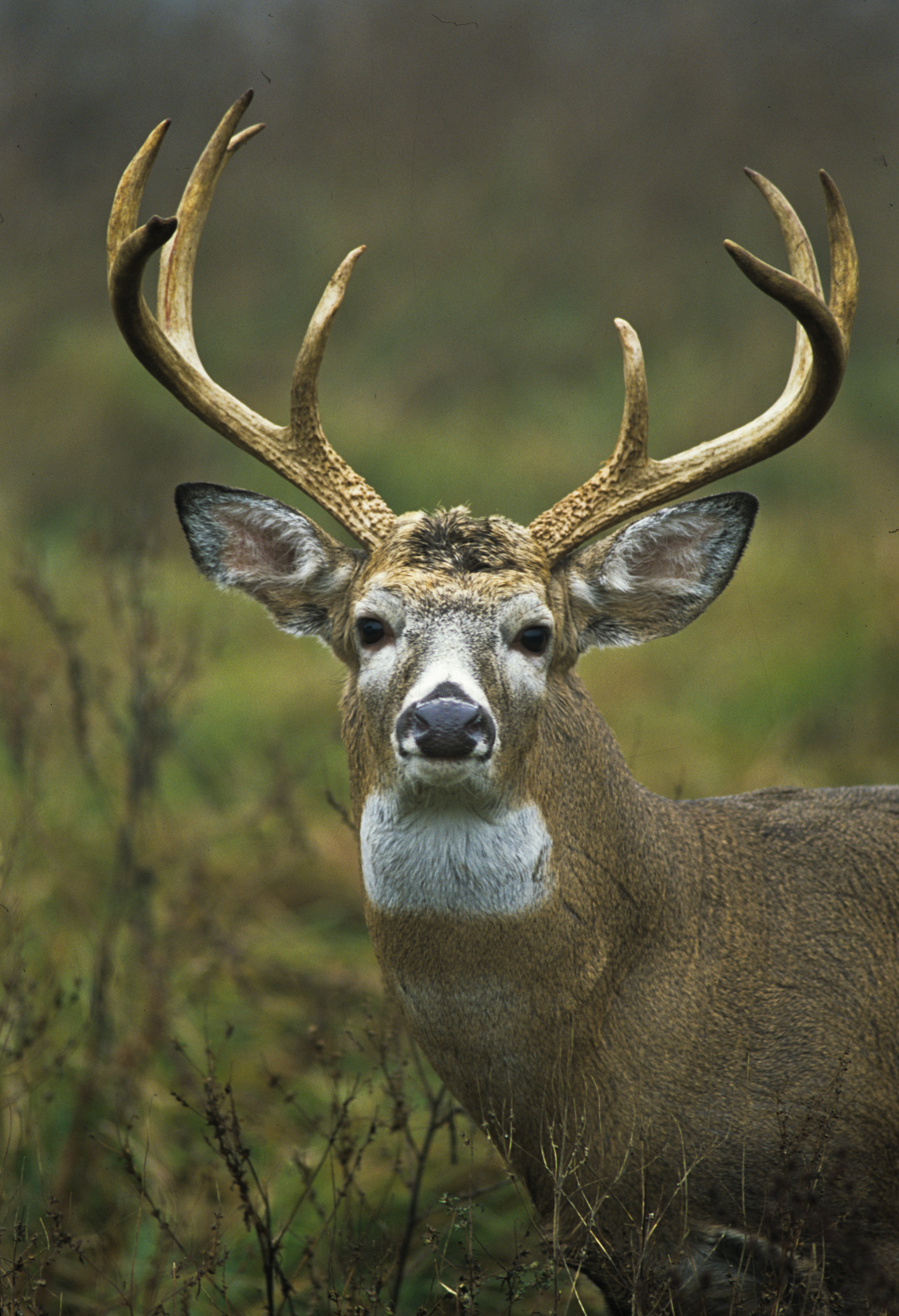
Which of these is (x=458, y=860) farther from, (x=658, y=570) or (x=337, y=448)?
(x=337, y=448)

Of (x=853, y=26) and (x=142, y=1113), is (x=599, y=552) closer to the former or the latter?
(x=142, y=1113)

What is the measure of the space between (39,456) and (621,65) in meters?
6.68

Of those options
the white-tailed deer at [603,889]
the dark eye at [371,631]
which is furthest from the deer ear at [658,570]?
the dark eye at [371,631]

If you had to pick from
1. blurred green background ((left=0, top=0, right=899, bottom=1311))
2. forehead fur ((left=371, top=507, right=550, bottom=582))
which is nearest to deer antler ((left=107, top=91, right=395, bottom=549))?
forehead fur ((left=371, top=507, right=550, bottom=582))

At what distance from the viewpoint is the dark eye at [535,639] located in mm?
3672

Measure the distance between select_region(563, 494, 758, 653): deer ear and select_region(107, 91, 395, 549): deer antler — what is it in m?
0.60

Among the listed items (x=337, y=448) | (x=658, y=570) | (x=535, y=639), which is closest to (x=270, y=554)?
(x=535, y=639)

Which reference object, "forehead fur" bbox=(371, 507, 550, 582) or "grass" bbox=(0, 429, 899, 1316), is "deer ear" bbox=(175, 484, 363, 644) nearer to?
"forehead fur" bbox=(371, 507, 550, 582)

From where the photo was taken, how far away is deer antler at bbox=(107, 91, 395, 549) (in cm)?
398

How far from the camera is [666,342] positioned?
507 inches

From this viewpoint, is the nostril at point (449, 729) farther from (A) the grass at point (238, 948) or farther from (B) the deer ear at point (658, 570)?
(A) the grass at point (238, 948)

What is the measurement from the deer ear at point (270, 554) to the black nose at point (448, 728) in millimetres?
875

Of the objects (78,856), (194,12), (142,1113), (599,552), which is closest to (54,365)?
(194,12)

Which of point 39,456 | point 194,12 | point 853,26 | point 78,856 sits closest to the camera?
point 78,856
